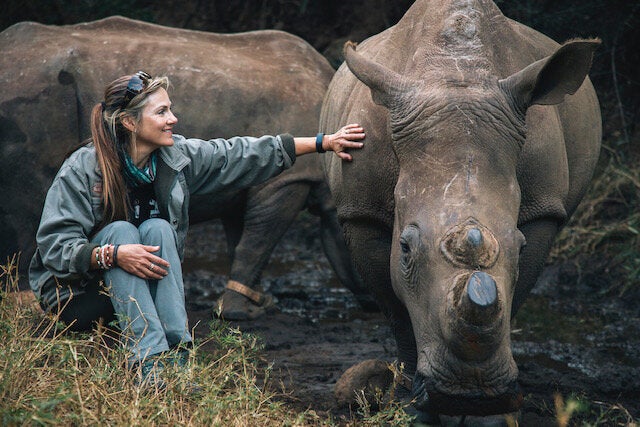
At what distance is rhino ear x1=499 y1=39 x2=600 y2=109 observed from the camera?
13.2ft

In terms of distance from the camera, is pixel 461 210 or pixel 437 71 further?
pixel 437 71

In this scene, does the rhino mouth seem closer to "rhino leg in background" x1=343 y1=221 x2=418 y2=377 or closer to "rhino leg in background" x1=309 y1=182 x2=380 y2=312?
"rhino leg in background" x1=343 y1=221 x2=418 y2=377

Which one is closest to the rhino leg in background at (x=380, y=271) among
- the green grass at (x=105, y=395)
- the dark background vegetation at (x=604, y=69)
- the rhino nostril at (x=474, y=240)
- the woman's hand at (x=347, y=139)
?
the woman's hand at (x=347, y=139)

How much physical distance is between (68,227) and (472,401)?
1748 millimetres

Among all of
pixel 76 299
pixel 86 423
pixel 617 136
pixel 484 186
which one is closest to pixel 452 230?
pixel 484 186

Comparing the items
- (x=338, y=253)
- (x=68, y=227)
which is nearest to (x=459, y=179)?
(x=68, y=227)

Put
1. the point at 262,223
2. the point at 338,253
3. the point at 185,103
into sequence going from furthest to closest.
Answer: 1. the point at 338,253
2. the point at 262,223
3. the point at 185,103

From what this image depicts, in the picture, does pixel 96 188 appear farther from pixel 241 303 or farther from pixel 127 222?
pixel 241 303

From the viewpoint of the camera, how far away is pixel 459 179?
3.78 metres

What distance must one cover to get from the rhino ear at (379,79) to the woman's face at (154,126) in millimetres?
795

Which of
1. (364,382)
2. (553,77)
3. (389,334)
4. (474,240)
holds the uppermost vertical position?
(553,77)

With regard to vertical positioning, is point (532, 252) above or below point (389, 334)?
above

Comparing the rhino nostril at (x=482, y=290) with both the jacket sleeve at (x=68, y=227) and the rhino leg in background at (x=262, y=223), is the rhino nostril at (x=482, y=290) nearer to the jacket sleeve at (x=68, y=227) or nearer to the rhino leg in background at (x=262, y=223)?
the jacket sleeve at (x=68, y=227)

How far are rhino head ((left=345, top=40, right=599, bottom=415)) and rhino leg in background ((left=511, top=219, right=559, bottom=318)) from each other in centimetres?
48
